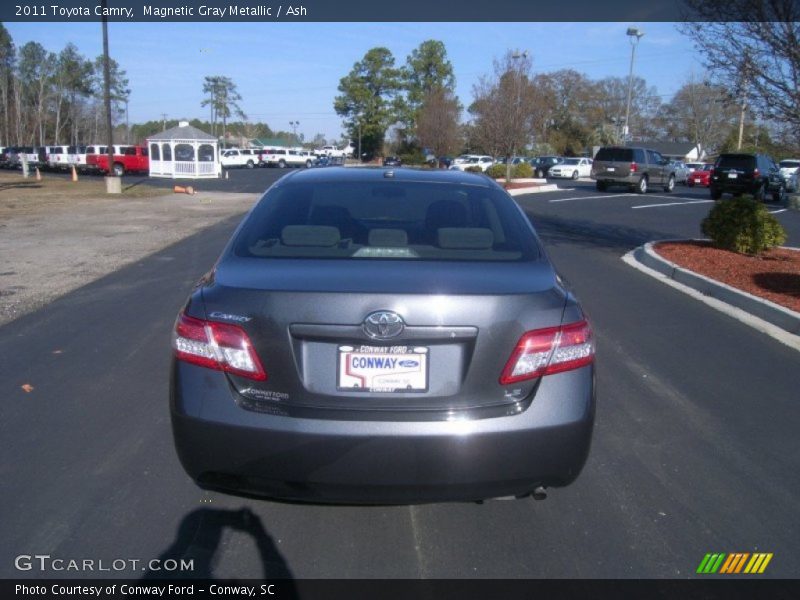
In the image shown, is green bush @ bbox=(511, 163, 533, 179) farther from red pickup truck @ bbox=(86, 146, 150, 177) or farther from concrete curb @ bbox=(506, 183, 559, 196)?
red pickup truck @ bbox=(86, 146, 150, 177)

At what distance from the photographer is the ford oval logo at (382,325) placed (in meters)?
2.82

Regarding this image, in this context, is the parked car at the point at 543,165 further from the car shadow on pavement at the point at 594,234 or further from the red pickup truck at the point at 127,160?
the car shadow on pavement at the point at 594,234

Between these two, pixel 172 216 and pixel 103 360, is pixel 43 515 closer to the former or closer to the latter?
pixel 103 360

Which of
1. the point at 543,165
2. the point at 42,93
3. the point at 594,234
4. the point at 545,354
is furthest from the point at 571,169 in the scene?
the point at 42,93

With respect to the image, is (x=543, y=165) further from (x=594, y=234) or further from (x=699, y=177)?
(x=594, y=234)

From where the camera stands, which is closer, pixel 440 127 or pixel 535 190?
pixel 535 190

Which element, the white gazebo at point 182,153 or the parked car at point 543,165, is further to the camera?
the parked car at point 543,165

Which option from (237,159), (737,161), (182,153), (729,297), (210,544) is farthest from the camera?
(237,159)

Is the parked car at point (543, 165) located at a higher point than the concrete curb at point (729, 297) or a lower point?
higher

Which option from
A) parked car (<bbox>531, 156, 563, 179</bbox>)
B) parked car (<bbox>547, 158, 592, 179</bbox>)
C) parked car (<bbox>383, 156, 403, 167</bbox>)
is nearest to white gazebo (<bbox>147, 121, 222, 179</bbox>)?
parked car (<bbox>383, 156, 403, 167</bbox>)

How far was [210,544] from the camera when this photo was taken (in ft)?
10.7

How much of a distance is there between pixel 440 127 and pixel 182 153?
17152 millimetres

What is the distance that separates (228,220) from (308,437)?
17.1 meters

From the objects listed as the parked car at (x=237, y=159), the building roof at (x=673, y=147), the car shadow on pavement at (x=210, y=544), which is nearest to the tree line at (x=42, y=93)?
the parked car at (x=237, y=159)
